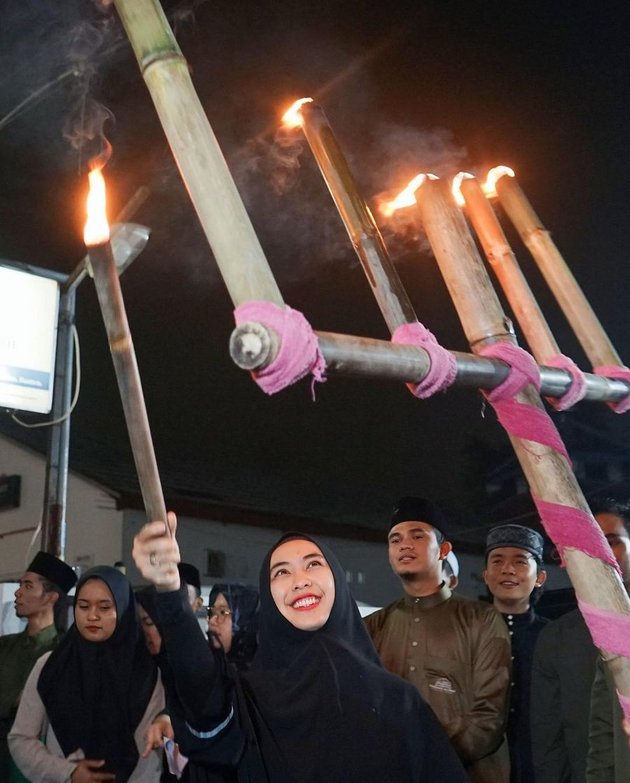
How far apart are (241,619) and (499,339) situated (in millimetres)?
5794

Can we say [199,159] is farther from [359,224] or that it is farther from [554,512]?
[554,512]

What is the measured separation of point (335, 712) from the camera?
111 inches

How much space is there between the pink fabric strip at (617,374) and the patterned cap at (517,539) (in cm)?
236

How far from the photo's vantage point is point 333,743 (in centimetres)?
276

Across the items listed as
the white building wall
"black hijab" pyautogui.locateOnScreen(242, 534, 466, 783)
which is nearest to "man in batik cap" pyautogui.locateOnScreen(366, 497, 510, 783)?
"black hijab" pyautogui.locateOnScreen(242, 534, 466, 783)

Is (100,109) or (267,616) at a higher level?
(100,109)

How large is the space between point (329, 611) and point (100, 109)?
12.5 feet

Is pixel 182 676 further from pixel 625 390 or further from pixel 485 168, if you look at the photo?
pixel 485 168

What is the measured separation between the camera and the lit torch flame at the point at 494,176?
3.11 m

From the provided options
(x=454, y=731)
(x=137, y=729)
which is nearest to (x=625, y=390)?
(x=454, y=731)

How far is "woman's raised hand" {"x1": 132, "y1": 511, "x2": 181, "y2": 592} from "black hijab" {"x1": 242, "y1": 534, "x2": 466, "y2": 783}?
92cm

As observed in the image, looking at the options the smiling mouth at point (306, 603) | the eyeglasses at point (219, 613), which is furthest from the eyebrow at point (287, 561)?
the eyeglasses at point (219, 613)

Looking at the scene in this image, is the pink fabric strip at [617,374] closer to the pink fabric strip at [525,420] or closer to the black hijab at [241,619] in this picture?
the pink fabric strip at [525,420]

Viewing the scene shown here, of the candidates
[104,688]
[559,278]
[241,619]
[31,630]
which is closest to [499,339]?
[559,278]
